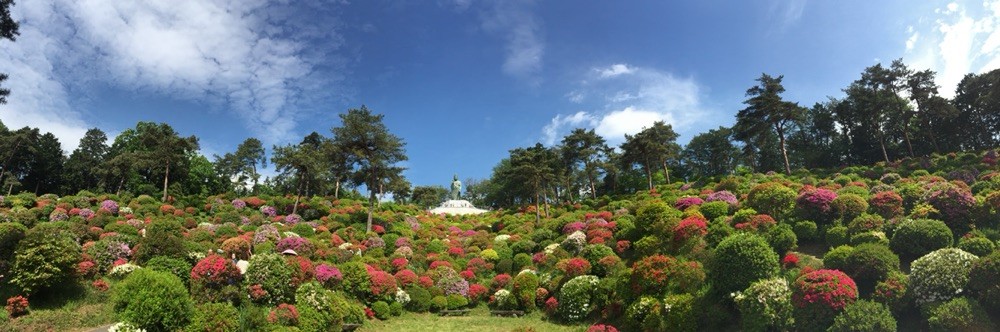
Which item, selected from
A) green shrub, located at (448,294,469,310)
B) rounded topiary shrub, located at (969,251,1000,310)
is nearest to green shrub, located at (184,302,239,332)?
green shrub, located at (448,294,469,310)

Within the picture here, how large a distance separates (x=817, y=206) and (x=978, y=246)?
19.4 feet

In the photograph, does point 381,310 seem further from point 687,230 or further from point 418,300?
point 687,230

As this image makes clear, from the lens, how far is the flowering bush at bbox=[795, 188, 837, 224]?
65.3 feet

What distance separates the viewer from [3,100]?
13.6m

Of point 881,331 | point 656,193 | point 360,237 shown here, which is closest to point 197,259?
point 360,237

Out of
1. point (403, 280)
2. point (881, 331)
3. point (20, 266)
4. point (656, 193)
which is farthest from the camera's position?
point (656, 193)

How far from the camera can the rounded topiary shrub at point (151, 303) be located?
12.5 m

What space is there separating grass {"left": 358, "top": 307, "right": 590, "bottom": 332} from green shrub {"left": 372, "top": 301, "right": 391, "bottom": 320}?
23 centimetres

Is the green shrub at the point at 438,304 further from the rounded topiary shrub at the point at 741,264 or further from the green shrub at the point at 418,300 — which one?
the rounded topiary shrub at the point at 741,264

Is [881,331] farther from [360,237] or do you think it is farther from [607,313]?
[360,237]

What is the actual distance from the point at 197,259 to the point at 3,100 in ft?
25.9

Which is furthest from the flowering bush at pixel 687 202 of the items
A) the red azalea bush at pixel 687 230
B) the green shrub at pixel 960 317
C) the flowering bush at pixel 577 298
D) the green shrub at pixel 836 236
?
the green shrub at pixel 960 317

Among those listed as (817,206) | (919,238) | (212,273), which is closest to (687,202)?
(817,206)

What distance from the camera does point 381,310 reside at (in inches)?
767
